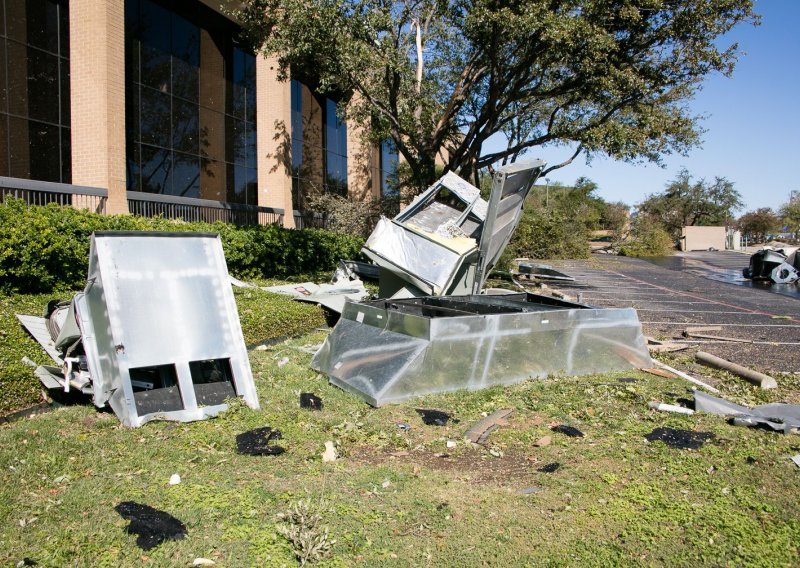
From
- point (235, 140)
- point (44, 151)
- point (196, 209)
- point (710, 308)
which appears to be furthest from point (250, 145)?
point (710, 308)

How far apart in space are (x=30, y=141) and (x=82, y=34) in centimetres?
260

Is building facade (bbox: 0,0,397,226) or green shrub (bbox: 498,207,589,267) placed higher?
building facade (bbox: 0,0,397,226)

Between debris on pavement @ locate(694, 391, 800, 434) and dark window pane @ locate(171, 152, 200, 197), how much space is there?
15.5m

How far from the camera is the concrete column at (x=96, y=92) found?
1391cm

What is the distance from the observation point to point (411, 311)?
25.7 ft

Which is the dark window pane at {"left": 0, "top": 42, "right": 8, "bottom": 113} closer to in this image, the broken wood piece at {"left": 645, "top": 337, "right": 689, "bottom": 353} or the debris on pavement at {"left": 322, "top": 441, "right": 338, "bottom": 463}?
the debris on pavement at {"left": 322, "top": 441, "right": 338, "bottom": 463}

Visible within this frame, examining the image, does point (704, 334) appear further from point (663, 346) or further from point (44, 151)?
point (44, 151)

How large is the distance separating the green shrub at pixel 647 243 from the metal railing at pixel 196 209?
89.8 feet

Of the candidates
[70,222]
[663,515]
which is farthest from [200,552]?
[70,222]

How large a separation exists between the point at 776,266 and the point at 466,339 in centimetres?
2064

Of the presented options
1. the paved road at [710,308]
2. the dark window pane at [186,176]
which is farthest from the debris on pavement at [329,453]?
the dark window pane at [186,176]

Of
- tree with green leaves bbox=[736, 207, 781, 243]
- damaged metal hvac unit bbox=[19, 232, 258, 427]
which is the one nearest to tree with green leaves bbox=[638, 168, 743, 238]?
tree with green leaves bbox=[736, 207, 781, 243]

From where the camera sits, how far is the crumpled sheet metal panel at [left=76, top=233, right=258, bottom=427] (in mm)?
4914

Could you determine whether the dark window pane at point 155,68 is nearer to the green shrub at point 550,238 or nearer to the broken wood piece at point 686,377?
the broken wood piece at point 686,377
